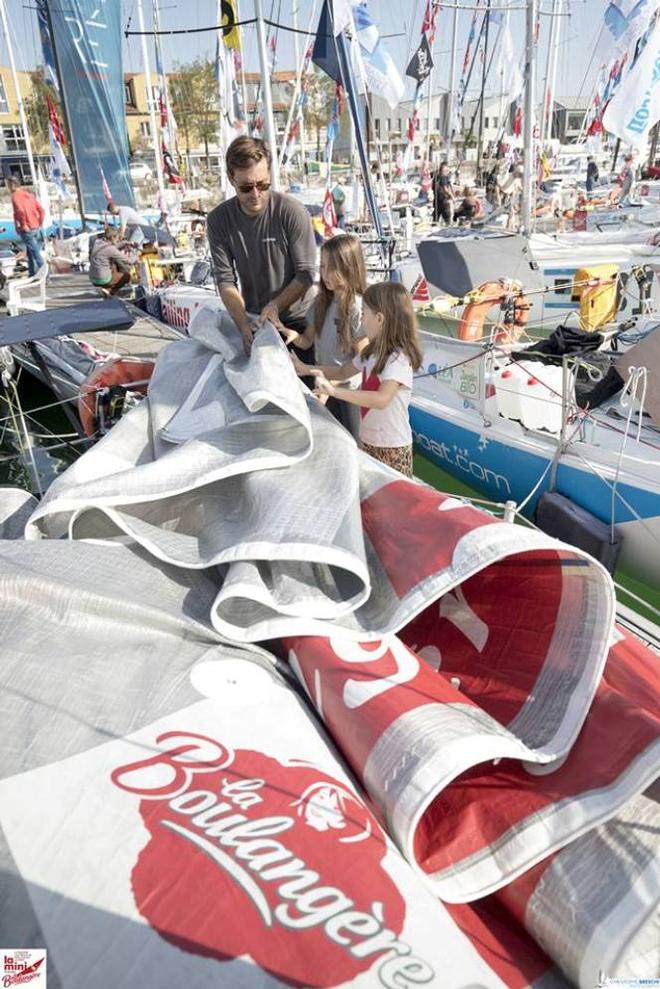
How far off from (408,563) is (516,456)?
3.55 m

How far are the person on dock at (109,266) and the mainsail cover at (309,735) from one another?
10355mm

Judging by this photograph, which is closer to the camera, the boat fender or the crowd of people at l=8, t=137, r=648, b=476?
the crowd of people at l=8, t=137, r=648, b=476

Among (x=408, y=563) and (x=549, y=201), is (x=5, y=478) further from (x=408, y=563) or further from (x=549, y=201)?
(x=549, y=201)

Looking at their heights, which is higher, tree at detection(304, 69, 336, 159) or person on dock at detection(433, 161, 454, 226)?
tree at detection(304, 69, 336, 159)

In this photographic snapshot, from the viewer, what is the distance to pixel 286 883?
1284 mm

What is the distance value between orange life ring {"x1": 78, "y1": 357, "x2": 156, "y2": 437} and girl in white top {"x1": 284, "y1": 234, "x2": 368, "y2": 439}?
6.82 feet

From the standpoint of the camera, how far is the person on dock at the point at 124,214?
14.2 meters

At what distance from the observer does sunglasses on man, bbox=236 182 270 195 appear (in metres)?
3.09

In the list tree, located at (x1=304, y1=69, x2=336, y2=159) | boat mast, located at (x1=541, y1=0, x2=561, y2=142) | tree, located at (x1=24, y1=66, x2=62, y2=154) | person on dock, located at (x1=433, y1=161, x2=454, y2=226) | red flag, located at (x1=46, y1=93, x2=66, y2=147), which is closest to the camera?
red flag, located at (x1=46, y1=93, x2=66, y2=147)

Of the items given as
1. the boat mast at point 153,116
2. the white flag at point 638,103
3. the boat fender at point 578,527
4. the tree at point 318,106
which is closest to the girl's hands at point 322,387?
the boat fender at point 578,527

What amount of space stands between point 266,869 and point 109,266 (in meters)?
12.1

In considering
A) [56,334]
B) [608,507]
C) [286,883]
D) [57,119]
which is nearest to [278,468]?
[286,883]

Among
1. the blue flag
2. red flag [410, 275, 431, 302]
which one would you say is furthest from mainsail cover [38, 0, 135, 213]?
red flag [410, 275, 431, 302]

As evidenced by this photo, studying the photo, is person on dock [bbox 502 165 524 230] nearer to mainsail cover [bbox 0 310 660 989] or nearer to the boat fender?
the boat fender
